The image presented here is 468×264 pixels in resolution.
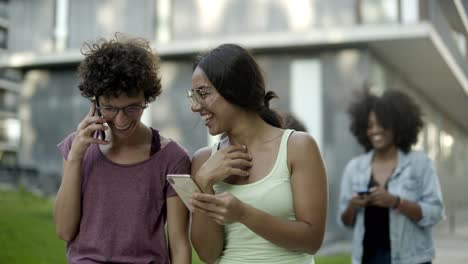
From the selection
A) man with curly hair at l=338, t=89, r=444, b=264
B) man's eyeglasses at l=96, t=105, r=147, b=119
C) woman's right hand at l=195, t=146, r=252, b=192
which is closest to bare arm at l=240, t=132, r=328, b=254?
woman's right hand at l=195, t=146, r=252, b=192

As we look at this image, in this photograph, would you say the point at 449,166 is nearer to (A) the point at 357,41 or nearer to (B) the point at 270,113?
(A) the point at 357,41

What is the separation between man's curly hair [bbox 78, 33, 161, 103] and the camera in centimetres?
285

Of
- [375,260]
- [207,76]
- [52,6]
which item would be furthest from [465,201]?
[207,76]

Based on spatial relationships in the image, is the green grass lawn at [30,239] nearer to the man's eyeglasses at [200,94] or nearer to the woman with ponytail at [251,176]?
the woman with ponytail at [251,176]

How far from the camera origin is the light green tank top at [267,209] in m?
2.68

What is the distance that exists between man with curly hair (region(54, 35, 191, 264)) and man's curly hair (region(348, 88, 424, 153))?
2160 millimetres

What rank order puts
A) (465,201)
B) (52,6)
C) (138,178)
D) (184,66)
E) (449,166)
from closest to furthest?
1. (138,178)
2. (184,66)
3. (52,6)
4. (449,166)
5. (465,201)

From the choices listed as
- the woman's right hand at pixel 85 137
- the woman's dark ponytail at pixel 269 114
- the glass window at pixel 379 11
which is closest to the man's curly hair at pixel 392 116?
the woman's dark ponytail at pixel 269 114

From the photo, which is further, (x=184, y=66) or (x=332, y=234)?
(x=184, y=66)

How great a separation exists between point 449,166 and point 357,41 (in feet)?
45.9

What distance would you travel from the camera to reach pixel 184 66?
1848cm

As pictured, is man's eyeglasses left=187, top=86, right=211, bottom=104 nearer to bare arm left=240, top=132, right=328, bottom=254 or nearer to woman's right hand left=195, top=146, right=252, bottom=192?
woman's right hand left=195, top=146, right=252, bottom=192

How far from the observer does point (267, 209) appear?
2.67 m

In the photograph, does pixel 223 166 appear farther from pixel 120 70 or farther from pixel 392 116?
pixel 392 116
